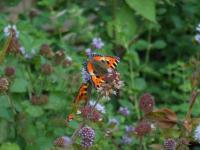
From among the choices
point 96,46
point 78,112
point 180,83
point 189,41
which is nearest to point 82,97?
point 78,112

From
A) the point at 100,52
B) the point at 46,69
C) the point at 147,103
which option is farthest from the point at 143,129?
the point at 100,52

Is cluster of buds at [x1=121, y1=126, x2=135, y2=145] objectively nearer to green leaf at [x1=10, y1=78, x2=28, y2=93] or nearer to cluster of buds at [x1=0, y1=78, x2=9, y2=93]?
green leaf at [x1=10, y1=78, x2=28, y2=93]

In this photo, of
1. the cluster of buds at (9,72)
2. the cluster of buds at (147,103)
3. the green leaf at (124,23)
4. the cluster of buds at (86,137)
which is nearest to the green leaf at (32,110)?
the cluster of buds at (9,72)

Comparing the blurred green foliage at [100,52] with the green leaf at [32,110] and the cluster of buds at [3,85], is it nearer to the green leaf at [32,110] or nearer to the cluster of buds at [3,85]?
the green leaf at [32,110]

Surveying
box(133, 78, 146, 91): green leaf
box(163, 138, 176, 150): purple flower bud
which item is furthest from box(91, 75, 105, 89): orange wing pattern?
box(133, 78, 146, 91): green leaf

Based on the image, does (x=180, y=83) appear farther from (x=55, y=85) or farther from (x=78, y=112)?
(x=78, y=112)

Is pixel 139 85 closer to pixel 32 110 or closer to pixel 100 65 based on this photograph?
pixel 32 110

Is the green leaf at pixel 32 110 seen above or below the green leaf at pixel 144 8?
below
